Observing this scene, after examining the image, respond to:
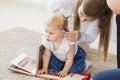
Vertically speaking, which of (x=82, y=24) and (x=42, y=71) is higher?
(x=82, y=24)

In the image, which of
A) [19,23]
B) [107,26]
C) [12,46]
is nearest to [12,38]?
[12,46]

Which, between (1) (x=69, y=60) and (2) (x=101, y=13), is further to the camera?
(1) (x=69, y=60)

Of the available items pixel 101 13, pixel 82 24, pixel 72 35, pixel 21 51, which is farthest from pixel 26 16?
pixel 101 13

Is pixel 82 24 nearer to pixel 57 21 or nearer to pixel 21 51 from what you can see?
pixel 57 21

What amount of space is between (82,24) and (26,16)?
123cm

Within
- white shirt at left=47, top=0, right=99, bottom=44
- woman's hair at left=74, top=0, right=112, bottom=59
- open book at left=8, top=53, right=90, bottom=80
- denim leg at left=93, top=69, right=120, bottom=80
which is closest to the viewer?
denim leg at left=93, top=69, right=120, bottom=80

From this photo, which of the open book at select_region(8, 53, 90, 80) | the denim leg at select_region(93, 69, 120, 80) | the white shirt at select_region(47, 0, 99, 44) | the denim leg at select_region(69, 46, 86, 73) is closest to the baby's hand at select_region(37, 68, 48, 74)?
the open book at select_region(8, 53, 90, 80)

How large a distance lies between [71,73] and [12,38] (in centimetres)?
69

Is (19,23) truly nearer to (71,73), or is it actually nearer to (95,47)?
(95,47)

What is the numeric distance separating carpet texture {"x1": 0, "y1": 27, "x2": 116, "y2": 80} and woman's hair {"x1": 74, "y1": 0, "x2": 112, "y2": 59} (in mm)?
193

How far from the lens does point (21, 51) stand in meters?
1.59

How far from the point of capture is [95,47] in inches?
68.8

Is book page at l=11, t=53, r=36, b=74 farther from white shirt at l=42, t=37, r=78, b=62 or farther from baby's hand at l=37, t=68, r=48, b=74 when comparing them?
white shirt at l=42, t=37, r=78, b=62

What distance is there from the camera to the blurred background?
6.74ft
